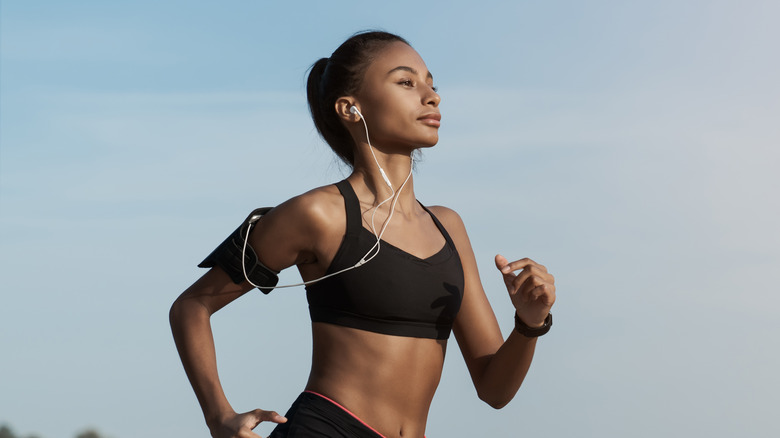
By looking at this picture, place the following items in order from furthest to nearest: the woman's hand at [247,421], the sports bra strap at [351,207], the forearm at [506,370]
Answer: the forearm at [506,370] → the sports bra strap at [351,207] → the woman's hand at [247,421]

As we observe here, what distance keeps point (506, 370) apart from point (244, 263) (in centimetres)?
133

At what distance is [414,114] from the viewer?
4.31 metres

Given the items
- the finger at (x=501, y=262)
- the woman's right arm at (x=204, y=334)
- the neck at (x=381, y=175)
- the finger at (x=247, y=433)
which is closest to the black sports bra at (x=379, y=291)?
the neck at (x=381, y=175)

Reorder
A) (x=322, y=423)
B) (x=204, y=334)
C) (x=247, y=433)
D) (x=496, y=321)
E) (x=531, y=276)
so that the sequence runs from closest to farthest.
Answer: (x=247, y=433) < (x=322, y=423) < (x=531, y=276) < (x=204, y=334) < (x=496, y=321)

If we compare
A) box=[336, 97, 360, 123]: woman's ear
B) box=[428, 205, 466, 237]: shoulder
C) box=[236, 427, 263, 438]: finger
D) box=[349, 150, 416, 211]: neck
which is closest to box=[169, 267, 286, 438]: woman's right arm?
box=[236, 427, 263, 438]: finger

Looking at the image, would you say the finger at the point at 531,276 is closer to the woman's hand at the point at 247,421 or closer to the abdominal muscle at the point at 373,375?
the abdominal muscle at the point at 373,375

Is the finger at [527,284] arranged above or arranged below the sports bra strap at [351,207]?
below

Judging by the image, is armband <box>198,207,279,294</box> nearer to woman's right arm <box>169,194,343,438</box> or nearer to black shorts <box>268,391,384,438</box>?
woman's right arm <box>169,194,343,438</box>

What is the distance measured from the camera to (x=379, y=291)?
13.3ft

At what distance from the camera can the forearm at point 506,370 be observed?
14.3ft

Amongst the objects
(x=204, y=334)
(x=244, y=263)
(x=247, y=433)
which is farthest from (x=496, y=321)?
(x=247, y=433)

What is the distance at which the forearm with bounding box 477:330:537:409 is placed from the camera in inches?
172

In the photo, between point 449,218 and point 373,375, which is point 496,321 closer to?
point 449,218

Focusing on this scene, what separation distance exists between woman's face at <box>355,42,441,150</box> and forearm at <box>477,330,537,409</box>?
101 cm
